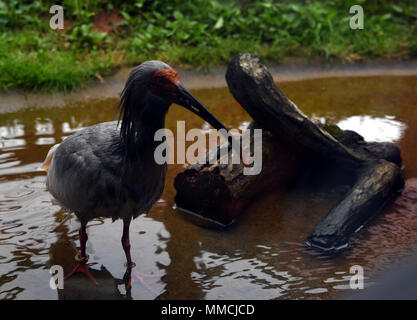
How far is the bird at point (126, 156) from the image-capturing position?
2.86m

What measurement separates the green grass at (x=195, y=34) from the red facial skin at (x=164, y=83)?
4.19 meters

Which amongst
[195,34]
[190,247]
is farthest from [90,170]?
[195,34]

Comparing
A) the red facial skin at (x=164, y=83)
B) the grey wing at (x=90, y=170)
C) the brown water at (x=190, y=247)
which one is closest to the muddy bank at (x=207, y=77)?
the brown water at (x=190, y=247)

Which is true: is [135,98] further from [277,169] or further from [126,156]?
[277,169]

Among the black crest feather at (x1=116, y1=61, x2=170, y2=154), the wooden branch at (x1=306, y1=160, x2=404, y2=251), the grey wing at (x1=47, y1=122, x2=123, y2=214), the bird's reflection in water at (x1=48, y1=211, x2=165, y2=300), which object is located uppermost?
the black crest feather at (x1=116, y1=61, x2=170, y2=154)

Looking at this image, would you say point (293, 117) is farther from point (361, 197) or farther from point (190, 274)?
point (190, 274)

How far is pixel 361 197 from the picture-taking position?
3.83m

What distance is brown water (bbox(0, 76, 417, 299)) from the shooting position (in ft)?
10.5

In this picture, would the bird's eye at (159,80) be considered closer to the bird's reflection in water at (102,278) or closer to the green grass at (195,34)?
the bird's reflection in water at (102,278)

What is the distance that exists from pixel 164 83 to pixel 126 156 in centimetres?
52

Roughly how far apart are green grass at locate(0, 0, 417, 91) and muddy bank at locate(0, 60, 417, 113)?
146 millimetres

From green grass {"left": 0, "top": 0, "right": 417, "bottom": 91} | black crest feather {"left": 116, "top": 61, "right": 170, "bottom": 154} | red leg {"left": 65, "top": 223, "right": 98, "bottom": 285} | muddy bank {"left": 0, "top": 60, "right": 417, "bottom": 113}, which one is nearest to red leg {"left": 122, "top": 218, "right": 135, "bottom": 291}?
red leg {"left": 65, "top": 223, "right": 98, "bottom": 285}

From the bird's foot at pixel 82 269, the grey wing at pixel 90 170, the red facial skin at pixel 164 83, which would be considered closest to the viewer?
the red facial skin at pixel 164 83

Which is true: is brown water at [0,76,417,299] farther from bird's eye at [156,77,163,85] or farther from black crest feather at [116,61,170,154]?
bird's eye at [156,77,163,85]
